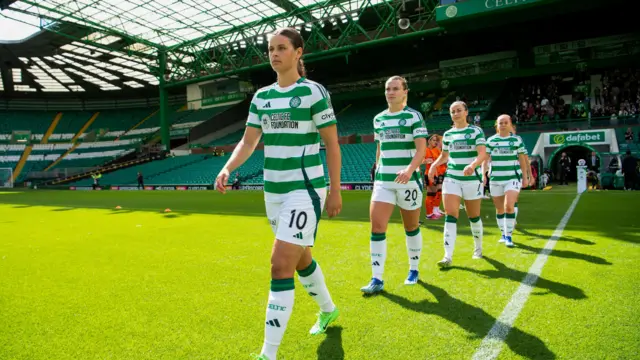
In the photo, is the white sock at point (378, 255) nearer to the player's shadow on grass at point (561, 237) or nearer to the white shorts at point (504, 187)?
the white shorts at point (504, 187)

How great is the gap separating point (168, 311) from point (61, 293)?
1.45m

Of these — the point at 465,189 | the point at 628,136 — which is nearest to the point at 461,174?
the point at 465,189

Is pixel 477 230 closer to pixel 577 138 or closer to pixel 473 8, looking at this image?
pixel 473 8

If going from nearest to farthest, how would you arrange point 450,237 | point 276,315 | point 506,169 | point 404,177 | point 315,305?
point 276,315, point 315,305, point 404,177, point 450,237, point 506,169

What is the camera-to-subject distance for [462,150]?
17.1ft

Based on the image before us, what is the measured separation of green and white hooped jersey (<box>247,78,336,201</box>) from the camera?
263 cm

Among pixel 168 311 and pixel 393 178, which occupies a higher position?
pixel 393 178

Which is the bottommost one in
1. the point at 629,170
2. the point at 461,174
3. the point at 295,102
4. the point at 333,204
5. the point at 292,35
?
the point at 629,170

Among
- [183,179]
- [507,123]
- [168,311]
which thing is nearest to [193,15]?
[183,179]

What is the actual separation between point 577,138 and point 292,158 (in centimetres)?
2253

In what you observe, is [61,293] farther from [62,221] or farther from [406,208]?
[62,221]

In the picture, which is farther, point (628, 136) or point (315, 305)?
point (628, 136)

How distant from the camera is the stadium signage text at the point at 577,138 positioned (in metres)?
20.2

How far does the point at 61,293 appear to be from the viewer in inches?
161
